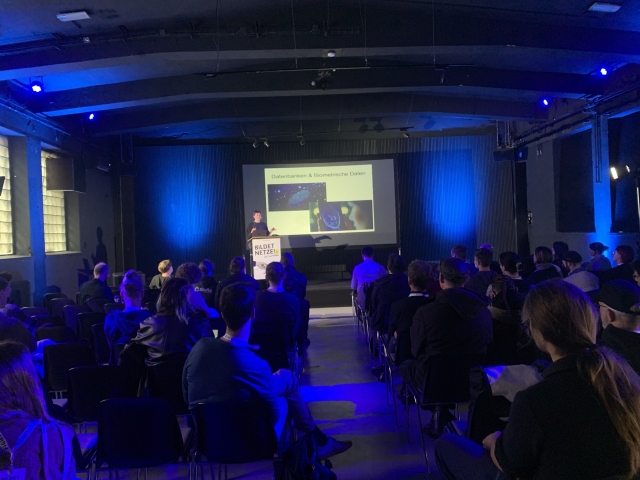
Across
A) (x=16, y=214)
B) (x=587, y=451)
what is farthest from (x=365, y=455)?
(x=16, y=214)

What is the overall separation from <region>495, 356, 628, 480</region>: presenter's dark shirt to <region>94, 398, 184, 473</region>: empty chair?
155cm

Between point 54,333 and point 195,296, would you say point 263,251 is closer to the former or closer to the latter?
point 195,296

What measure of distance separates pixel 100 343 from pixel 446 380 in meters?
2.80

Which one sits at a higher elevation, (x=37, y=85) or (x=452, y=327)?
(x=37, y=85)

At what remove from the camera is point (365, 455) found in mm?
3213

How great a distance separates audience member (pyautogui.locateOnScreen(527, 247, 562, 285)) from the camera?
16.8 ft

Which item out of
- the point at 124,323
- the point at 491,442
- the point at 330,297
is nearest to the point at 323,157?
the point at 330,297

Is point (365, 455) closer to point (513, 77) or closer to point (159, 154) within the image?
point (513, 77)

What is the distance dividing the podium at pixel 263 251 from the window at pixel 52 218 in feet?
12.4

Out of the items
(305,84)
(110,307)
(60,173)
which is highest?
(305,84)

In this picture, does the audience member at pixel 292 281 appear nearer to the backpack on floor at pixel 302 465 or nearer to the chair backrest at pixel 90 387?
the chair backrest at pixel 90 387

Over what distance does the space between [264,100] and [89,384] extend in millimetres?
8589

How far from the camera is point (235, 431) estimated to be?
221 centimetres

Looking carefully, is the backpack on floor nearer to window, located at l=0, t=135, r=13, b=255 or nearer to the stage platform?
window, located at l=0, t=135, r=13, b=255
